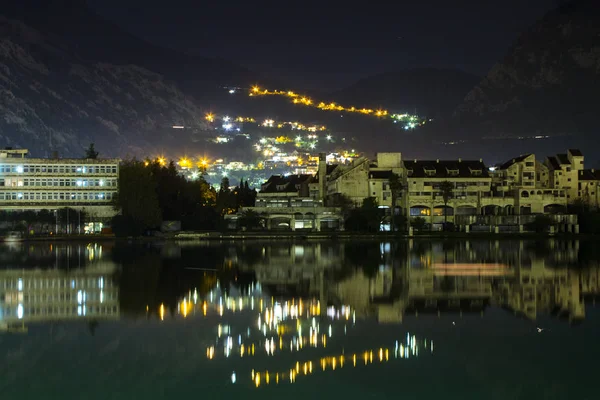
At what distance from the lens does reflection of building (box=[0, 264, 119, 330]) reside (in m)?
27.6

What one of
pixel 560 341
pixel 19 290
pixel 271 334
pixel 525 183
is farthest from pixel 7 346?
pixel 525 183

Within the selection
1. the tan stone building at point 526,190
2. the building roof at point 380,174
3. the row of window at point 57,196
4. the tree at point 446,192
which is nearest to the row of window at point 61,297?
the row of window at point 57,196

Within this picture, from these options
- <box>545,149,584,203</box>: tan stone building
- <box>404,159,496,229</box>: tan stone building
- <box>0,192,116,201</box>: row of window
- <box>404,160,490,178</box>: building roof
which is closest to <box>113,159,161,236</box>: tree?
<box>0,192,116,201</box>: row of window

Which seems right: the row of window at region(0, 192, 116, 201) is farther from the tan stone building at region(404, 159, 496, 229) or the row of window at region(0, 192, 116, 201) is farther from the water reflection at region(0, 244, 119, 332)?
the water reflection at region(0, 244, 119, 332)

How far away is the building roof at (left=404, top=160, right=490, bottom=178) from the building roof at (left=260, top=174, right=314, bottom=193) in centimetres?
2310

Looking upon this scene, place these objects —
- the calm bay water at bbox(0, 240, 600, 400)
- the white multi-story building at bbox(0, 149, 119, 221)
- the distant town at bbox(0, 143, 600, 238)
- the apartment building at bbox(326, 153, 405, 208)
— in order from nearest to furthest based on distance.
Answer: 1. the calm bay water at bbox(0, 240, 600, 400)
2. the distant town at bbox(0, 143, 600, 238)
3. the white multi-story building at bbox(0, 149, 119, 221)
4. the apartment building at bbox(326, 153, 405, 208)

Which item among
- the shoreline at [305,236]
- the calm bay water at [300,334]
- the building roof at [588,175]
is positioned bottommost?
the calm bay water at [300,334]

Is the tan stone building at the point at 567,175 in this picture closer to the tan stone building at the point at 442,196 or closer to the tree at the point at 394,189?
the tan stone building at the point at 442,196

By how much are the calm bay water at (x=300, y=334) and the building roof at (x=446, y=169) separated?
70278mm

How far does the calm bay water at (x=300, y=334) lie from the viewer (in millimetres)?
17750

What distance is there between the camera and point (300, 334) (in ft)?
78.2

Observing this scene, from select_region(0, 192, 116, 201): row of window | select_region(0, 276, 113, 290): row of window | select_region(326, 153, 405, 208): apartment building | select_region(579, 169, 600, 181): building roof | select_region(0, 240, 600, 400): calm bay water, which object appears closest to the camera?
select_region(0, 240, 600, 400): calm bay water

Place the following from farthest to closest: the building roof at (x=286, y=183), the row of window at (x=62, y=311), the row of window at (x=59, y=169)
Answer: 1. the building roof at (x=286, y=183)
2. the row of window at (x=59, y=169)
3. the row of window at (x=62, y=311)

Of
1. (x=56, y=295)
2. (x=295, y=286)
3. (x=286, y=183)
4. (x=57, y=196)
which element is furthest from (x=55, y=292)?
(x=286, y=183)
